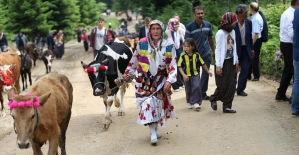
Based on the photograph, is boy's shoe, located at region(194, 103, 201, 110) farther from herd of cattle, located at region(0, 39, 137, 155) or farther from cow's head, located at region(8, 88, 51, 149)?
cow's head, located at region(8, 88, 51, 149)

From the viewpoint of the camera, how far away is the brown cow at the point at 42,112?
585cm

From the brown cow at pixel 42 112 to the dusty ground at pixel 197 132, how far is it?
4.48 ft

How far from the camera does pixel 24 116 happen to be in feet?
19.2

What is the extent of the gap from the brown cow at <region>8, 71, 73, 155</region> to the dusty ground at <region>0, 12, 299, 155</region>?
136 cm

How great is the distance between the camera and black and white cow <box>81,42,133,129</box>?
31.8 feet

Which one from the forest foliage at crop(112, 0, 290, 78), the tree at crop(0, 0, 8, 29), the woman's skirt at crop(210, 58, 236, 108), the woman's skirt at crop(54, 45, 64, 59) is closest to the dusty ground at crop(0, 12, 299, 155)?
the woman's skirt at crop(210, 58, 236, 108)

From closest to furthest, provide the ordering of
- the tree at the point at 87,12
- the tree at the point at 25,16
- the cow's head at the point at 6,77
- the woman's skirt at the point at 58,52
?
the cow's head at the point at 6,77, the woman's skirt at the point at 58,52, the tree at the point at 25,16, the tree at the point at 87,12

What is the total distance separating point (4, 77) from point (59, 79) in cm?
584

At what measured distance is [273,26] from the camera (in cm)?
1823

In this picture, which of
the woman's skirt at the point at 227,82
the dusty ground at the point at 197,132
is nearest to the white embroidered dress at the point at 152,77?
the dusty ground at the point at 197,132

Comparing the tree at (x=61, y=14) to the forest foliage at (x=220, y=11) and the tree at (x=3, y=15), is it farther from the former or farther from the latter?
the forest foliage at (x=220, y=11)

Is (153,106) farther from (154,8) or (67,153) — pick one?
(154,8)

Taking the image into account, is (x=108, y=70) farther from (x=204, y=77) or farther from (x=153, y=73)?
(x=204, y=77)

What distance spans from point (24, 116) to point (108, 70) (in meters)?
4.51
